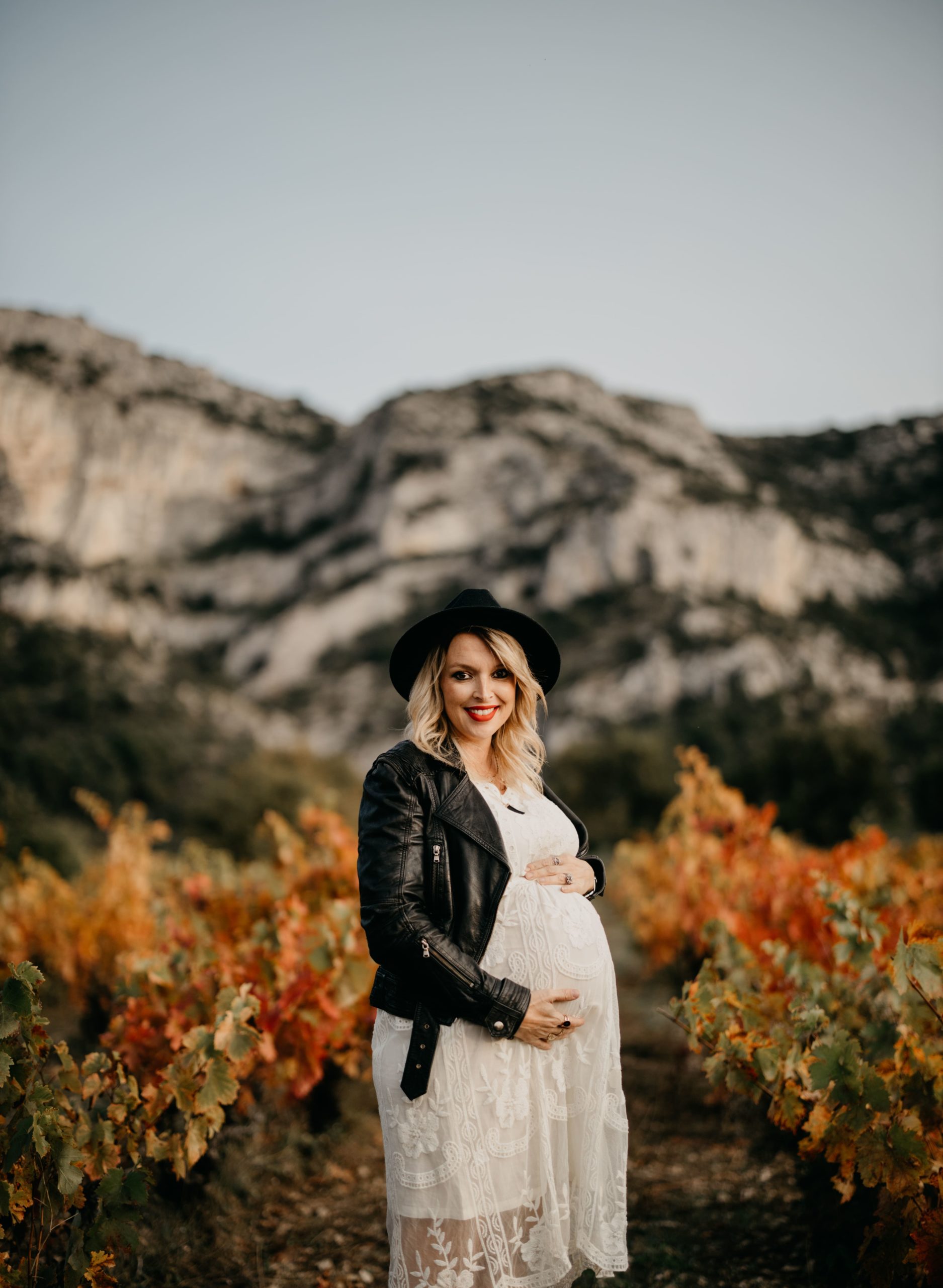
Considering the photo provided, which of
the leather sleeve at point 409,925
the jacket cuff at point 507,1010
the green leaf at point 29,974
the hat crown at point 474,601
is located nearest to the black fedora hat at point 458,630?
the hat crown at point 474,601

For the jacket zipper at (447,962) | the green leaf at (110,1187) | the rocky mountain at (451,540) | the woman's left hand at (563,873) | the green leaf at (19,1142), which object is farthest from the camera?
the rocky mountain at (451,540)

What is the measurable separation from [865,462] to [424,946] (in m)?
103

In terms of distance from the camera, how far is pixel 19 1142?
2020 mm

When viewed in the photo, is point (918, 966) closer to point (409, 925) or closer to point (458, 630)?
point (409, 925)

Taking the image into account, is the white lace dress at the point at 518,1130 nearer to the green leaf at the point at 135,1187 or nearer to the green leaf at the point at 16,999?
the green leaf at the point at 135,1187

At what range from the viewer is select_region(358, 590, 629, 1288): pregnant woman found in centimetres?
185

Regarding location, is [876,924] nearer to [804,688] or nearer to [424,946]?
[424,946]

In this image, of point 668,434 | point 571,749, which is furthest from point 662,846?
point 668,434

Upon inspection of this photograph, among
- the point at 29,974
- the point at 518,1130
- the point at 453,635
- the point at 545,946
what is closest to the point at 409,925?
the point at 545,946

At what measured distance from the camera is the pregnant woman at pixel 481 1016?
185 cm

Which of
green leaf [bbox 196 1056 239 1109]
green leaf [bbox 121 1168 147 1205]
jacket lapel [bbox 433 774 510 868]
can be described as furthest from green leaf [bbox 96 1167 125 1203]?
jacket lapel [bbox 433 774 510 868]

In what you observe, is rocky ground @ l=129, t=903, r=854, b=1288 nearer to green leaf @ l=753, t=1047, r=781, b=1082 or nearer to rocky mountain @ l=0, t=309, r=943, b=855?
green leaf @ l=753, t=1047, r=781, b=1082

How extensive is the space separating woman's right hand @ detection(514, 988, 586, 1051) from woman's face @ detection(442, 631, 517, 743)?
0.70 meters

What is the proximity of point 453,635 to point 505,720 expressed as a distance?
0.31 m
